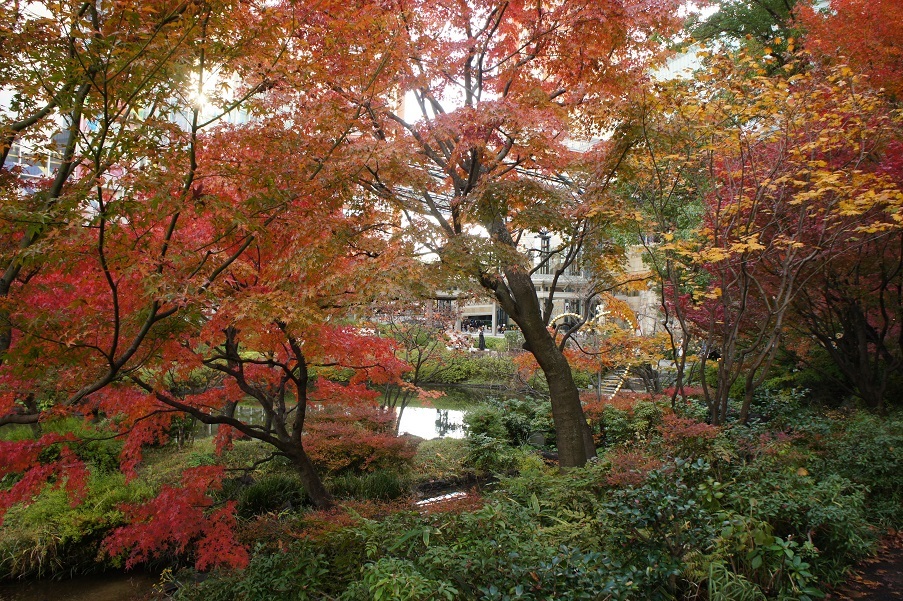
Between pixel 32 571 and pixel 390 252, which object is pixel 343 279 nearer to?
pixel 390 252

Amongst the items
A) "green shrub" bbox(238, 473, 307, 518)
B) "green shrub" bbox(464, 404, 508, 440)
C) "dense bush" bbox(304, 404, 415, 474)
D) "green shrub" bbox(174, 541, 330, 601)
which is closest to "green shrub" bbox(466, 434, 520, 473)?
Answer: "dense bush" bbox(304, 404, 415, 474)

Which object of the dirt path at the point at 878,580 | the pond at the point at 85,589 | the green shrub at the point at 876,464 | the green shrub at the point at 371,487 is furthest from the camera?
the green shrub at the point at 371,487

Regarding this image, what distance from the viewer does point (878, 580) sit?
426 centimetres

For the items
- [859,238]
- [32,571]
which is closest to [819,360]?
[859,238]

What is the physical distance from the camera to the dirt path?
13.1 ft

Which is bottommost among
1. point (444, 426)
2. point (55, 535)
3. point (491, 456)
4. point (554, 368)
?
point (444, 426)

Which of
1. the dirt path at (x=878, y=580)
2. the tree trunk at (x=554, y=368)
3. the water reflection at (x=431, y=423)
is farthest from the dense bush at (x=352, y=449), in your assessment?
the dirt path at (x=878, y=580)

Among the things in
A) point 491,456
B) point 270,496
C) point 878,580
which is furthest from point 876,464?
point 270,496

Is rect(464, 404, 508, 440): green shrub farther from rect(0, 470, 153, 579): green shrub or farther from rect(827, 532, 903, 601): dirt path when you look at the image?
rect(827, 532, 903, 601): dirt path

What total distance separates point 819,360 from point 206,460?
11977mm

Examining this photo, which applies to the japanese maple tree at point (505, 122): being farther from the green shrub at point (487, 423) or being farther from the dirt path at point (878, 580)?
the green shrub at point (487, 423)

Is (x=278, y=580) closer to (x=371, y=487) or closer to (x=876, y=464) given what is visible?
(x=371, y=487)

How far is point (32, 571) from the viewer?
6289 millimetres

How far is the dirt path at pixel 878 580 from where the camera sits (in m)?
4.01
